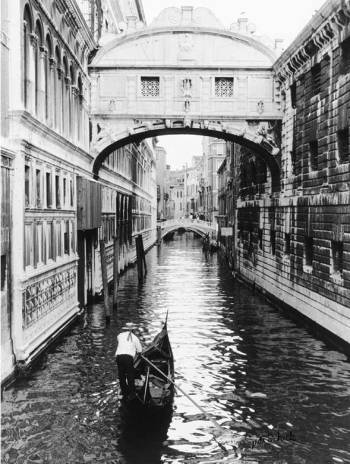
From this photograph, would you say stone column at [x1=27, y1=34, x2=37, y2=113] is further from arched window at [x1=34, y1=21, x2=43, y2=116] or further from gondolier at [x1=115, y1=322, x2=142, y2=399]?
gondolier at [x1=115, y1=322, x2=142, y2=399]

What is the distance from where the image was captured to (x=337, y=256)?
16.1m

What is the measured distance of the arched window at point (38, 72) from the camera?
1412 cm

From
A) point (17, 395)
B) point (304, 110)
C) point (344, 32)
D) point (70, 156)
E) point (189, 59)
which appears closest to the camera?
point (17, 395)

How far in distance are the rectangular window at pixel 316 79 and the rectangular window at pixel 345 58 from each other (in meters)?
2.20

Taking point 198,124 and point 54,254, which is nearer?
point 54,254

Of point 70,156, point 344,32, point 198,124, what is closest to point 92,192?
point 70,156

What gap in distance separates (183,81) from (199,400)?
45.9ft

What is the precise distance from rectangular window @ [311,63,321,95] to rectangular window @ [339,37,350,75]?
220 cm

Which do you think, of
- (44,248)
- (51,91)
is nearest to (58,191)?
(44,248)

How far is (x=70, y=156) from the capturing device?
18422mm

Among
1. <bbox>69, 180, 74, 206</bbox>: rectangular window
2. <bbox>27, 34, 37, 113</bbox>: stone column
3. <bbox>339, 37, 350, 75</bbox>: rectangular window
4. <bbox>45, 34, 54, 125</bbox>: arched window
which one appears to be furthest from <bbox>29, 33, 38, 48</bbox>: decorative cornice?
<bbox>339, 37, 350, 75</bbox>: rectangular window

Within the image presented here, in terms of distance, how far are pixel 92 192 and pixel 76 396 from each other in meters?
10.0

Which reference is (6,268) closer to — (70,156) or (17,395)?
(17,395)

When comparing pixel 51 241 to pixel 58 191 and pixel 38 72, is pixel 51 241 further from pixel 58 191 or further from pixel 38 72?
pixel 38 72
